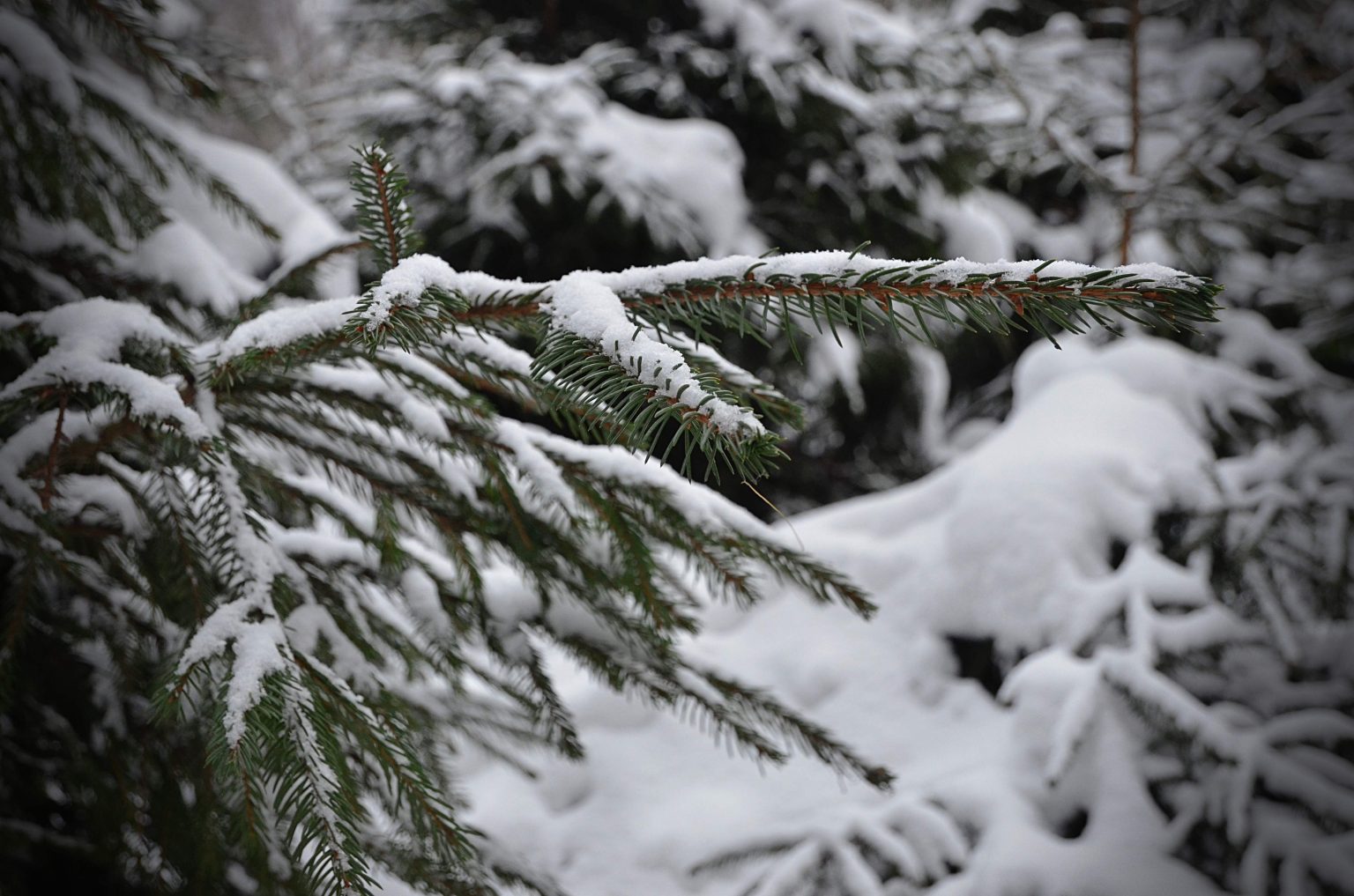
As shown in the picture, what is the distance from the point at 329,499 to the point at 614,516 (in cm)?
46

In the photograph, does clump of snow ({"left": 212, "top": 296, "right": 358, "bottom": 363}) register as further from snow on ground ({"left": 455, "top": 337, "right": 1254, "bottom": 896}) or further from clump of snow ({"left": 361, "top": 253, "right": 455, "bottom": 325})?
snow on ground ({"left": 455, "top": 337, "right": 1254, "bottom": 896})

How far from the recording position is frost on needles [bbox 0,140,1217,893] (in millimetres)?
560

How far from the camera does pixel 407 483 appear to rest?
102 centimetres

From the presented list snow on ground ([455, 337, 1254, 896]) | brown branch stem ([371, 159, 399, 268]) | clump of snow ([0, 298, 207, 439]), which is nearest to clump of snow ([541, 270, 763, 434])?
brown branch stem ([371, 159, 399, 268])

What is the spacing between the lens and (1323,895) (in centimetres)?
137

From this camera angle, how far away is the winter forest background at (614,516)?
70 cm

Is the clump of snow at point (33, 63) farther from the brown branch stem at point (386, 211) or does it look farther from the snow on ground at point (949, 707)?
the snow on ground at point (949, 707)

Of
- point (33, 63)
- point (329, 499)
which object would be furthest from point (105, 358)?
point (33, 63)

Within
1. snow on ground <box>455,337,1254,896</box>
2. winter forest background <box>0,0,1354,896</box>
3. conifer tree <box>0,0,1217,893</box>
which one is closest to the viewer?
conifer tree <box>0,0,1217,893</box>

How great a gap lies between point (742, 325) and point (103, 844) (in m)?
1.08

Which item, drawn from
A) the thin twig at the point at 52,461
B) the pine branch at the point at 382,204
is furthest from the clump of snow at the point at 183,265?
the pine branch at the point at 382,204

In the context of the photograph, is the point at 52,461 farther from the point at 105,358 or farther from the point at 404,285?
A: the point at 404,285

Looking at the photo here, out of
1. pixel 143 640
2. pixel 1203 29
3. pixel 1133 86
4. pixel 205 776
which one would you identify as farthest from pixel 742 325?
pixel 1203 29

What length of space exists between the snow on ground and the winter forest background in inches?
0.5
